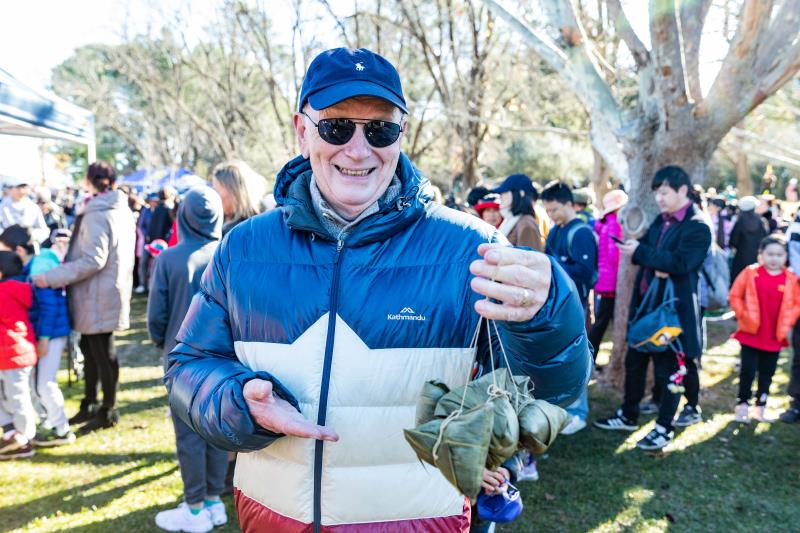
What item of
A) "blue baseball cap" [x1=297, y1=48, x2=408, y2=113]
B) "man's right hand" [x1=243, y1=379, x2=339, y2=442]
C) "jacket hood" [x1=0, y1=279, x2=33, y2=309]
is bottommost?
"jacket hood" [x1=0, y1=279, x2=33, y2=309]

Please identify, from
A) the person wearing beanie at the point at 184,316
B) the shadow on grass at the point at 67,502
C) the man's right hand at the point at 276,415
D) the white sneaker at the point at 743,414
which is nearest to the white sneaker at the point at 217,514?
the person wearing beanie at the point at 184,316

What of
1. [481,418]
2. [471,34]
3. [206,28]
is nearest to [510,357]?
[481,418]

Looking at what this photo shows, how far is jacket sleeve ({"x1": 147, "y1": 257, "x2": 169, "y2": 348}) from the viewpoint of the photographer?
4020mm

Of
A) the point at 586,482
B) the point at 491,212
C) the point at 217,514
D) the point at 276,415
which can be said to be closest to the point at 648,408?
the point at 586,482

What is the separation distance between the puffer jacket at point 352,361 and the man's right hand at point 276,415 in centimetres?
4

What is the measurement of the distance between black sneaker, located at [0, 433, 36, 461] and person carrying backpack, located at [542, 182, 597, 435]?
470 cm

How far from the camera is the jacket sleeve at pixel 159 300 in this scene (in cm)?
402

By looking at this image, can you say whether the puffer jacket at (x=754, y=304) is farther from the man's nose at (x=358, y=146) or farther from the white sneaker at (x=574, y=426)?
the man's nose at (x=358, y=146)

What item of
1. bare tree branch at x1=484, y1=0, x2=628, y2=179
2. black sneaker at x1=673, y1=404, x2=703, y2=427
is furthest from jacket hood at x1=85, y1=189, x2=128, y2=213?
black sneaker at x1=673, y1=404, x2=703, y2=427

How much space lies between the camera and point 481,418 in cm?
123

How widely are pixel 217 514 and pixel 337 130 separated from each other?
10.3ft

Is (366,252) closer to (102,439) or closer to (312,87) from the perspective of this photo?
(312,87)

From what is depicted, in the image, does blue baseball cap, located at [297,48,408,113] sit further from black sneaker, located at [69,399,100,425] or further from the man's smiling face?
black sneaker, located at [69,399,100,425]

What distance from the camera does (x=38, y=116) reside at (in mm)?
6078
